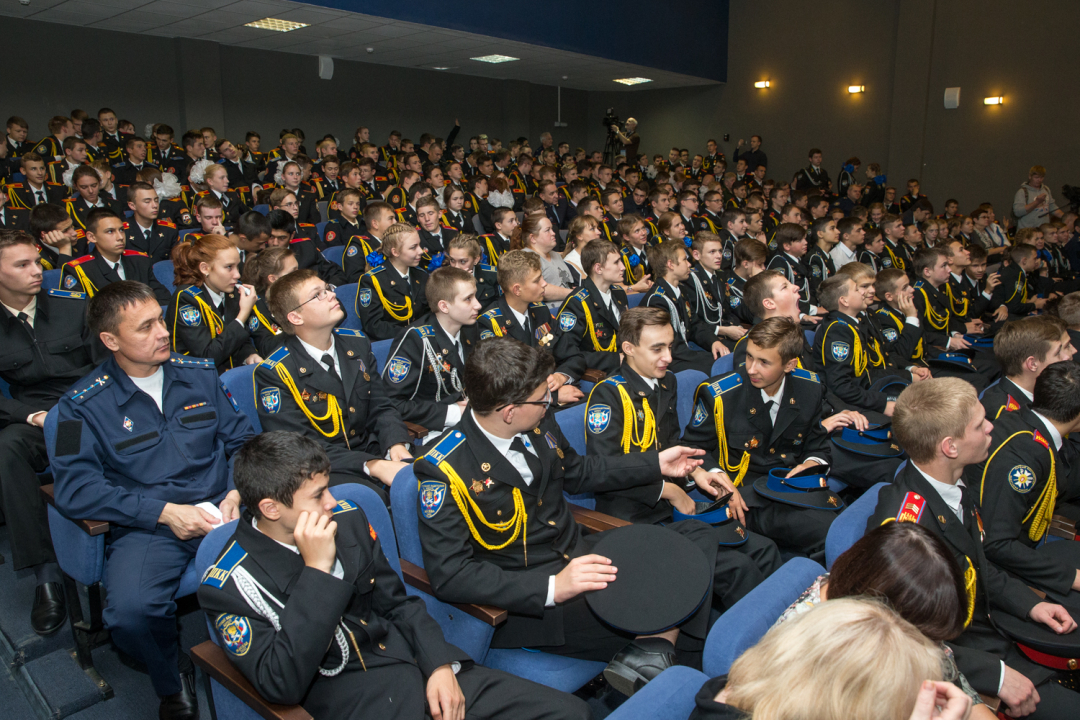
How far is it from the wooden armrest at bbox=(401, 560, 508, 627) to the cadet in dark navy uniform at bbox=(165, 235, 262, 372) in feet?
5.88

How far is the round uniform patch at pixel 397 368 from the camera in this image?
10.1ft

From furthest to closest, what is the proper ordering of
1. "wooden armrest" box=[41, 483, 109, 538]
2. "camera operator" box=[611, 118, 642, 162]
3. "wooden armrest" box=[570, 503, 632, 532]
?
"camera operator" box=[611, 118, 642, 162] < "wooden armrest" box=[570, 503, 632, 532] < "wooden armrest" box=[41, 483, 109, 538]

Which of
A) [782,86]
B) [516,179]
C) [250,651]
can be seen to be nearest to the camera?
[250,651]

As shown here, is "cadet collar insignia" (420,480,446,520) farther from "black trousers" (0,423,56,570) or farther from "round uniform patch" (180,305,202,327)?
"round uniform patch" (180,305,202,327)

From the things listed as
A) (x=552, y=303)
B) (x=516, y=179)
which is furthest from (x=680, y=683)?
(x=516, y=179)

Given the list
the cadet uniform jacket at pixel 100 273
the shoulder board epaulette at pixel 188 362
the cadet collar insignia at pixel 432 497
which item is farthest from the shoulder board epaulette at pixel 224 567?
the cadet uniform jacket at pixel 100 273

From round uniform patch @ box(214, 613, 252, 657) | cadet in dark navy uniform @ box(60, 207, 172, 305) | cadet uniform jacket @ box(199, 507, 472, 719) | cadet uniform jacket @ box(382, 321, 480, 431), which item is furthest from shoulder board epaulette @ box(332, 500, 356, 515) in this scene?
cadet in dark navy uniform @ box(60, 207, 172, 305)

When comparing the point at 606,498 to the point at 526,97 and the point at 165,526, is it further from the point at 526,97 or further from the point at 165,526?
the point at 526,97

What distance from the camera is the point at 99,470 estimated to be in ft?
6.90

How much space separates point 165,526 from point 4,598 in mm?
909

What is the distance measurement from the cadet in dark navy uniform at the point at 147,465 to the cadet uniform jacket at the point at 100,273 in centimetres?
147

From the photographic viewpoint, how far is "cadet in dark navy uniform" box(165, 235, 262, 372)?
3.28 m

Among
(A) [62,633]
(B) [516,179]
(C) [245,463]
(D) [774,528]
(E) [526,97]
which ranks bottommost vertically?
(A) [62,633]

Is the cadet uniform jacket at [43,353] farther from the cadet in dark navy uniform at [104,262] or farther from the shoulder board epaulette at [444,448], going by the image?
the shoulder board epaulette at [444,448]
